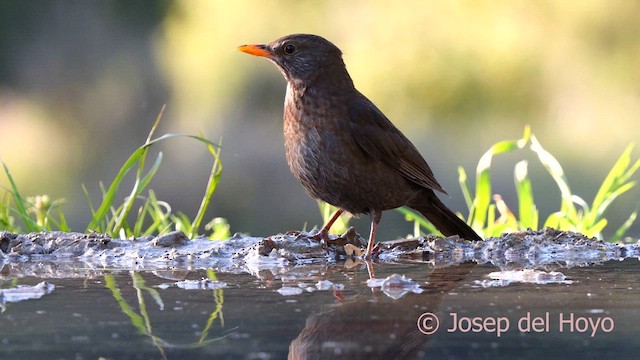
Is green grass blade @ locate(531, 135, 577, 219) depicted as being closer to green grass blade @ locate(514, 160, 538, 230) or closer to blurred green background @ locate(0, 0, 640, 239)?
green grass blade @ locate(514, 160, 538, 230)

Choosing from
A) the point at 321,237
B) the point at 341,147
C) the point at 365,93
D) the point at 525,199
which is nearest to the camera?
the point at 321,237

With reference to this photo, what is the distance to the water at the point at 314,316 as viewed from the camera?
1979mm

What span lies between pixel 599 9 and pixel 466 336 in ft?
35.5

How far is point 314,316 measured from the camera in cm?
237

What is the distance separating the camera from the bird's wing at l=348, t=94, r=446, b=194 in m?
4.36

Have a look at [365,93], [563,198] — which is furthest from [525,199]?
[365,93]

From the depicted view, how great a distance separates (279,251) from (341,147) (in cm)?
74

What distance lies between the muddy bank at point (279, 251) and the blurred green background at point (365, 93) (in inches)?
277

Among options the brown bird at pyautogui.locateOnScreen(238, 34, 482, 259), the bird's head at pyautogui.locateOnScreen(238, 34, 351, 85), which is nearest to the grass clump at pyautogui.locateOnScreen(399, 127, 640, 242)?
the brown bird at pyautogui.locateOnScreen(238, 34, 482, 259)

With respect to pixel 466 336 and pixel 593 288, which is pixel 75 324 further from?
pixel 593 288

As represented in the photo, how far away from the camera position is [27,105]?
45.2 feet

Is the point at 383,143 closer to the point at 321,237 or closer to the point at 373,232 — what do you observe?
the point at 373,232

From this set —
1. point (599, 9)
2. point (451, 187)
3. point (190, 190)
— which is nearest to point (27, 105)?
point (190, 190)

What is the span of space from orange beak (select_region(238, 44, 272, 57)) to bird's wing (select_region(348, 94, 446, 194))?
490 millimetres
